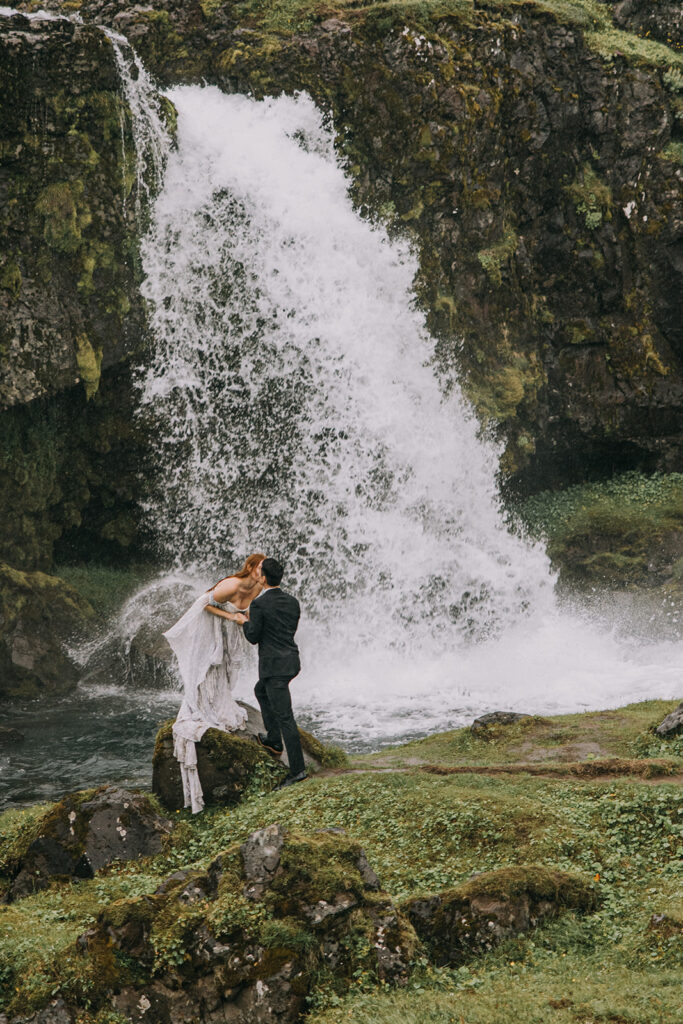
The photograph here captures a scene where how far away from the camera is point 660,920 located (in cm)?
547

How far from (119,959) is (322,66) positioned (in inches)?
763

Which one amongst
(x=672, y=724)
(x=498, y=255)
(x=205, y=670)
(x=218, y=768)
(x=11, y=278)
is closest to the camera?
(x=218, y=768)

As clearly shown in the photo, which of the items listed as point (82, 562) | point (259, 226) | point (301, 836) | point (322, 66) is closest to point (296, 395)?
point (259, 226)

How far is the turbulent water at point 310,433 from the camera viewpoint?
18359mm

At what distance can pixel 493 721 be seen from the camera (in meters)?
11.3

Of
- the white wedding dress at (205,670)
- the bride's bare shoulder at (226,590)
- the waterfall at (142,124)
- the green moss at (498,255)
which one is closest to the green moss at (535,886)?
the white wedding dress at (205,670)

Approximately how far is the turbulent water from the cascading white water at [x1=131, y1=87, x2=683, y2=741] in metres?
0.04

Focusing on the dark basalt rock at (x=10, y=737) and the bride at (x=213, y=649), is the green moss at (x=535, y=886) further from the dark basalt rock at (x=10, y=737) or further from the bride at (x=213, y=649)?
the dark basalt rock at (x=10, y=737)

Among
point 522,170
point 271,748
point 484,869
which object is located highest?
point 522,170

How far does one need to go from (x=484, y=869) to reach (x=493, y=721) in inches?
183

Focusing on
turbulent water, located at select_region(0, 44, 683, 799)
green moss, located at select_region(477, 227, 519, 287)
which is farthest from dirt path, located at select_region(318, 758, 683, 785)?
green moss, located at select_region(477, 227, 519, 287)

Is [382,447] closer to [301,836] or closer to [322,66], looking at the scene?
[322,66]

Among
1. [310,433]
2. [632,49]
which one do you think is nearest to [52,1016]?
[310,433]

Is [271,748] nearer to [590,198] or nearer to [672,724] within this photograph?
[672,724]
